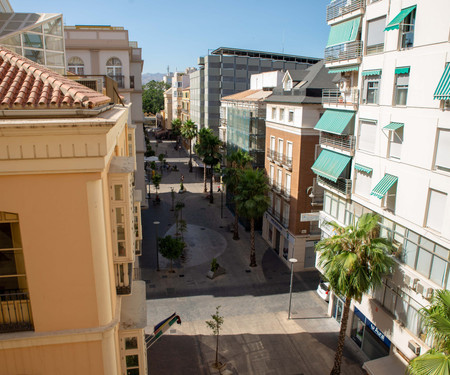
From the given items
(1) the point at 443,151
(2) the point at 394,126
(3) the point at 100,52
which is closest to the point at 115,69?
(3) the point at 100,52

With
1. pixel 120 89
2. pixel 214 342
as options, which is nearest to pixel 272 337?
pixel 214 342

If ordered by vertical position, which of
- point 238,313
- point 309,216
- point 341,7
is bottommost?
point 238,313

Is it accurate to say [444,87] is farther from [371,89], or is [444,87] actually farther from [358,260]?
[358,260]

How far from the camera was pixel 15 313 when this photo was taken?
7.44m

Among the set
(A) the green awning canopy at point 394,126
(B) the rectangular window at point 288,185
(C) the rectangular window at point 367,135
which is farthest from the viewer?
(B) the rectangular window at point 288,185

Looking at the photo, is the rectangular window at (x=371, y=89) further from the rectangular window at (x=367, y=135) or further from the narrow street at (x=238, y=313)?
the narrow street at (x=238, y=313)

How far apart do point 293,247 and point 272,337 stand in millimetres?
9116

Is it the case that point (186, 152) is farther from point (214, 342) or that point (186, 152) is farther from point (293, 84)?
point (214, 342)

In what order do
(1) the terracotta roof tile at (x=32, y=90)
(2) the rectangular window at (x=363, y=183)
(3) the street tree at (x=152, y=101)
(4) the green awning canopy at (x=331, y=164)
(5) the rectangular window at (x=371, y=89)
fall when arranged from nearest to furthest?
(1) the terracotta roof tile at (x=32, y=90) → (5) the rectangular window at (x=371, y=89) → (2) the rectangular window at (x=363, y=183) → (4) the green awning canopy at (x=331, y=164) → (3) the street tree at (x=152, y=101)

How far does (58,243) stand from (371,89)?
53.3 ft

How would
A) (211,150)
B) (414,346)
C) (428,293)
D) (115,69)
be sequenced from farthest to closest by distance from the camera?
(211,150)
(115,69)
(414,346)
(428,293)

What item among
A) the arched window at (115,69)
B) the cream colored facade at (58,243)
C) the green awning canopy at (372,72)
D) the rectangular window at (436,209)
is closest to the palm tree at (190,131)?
the arched window at (115,69)

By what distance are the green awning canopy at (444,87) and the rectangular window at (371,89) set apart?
4383 millimetres

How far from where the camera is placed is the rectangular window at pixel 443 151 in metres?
13.4
